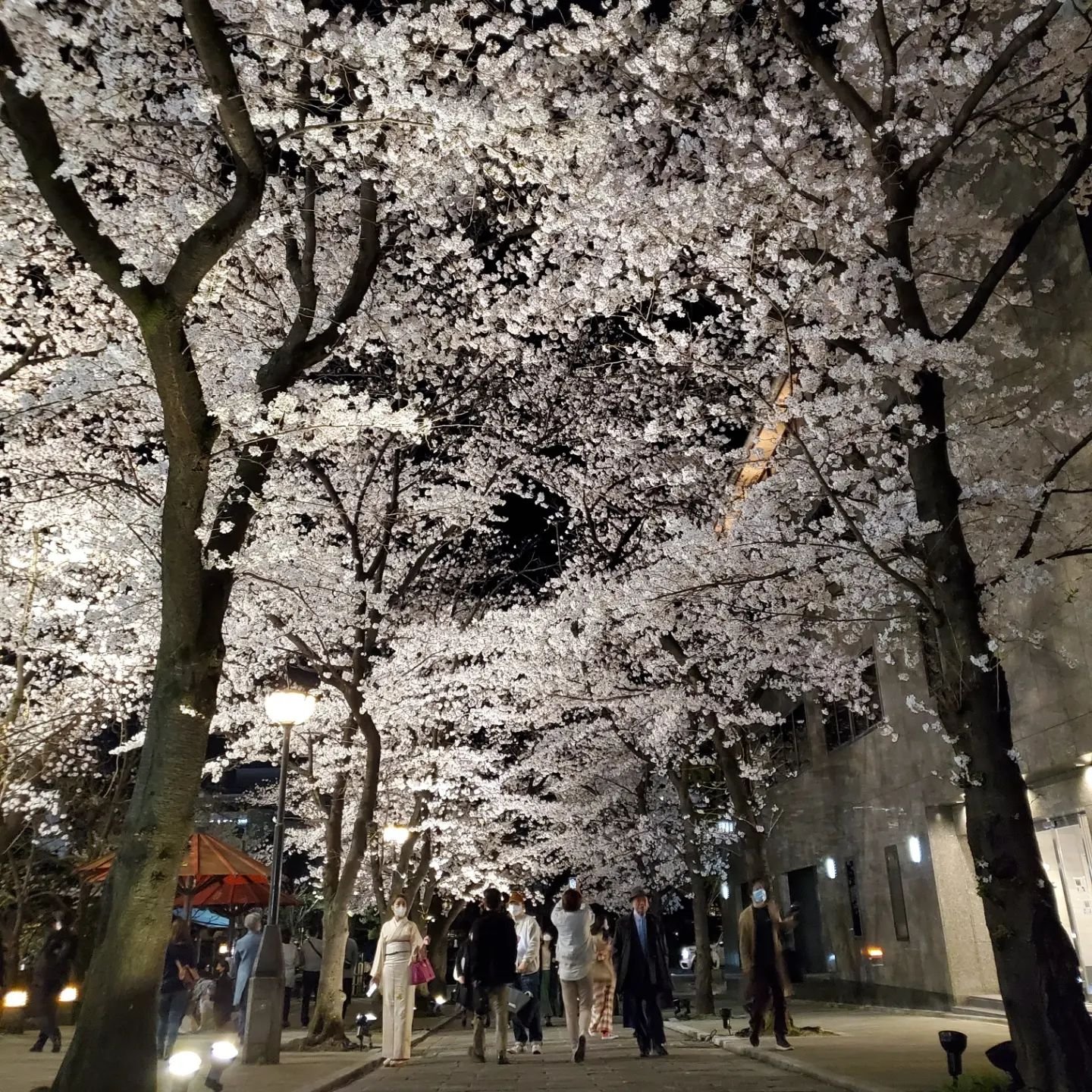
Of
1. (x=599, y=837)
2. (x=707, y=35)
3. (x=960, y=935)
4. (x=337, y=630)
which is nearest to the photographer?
(x=707, y=35)

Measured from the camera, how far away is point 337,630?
17.3 metres

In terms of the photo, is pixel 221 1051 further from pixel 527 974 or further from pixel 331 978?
pixel 331 978

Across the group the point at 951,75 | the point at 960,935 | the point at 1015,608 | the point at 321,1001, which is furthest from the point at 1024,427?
the point at 321,1001

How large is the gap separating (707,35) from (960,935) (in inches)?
601

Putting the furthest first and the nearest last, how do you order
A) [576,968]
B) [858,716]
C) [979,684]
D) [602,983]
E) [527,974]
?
[858,716], [602,983], [527,974], [576,968], [979,684]

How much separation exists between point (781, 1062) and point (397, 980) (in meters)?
4.88

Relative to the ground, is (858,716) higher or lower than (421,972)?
higher

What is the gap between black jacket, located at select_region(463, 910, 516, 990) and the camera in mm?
11516

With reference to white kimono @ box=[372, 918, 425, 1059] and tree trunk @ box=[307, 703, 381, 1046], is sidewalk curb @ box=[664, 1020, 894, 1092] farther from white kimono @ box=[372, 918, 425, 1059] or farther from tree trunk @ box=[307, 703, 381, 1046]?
tree trunk @ box=[307, 703, 381, 1046]

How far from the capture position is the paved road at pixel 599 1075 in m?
8.65

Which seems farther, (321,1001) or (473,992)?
(321,1001)

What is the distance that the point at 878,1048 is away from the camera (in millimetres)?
10656

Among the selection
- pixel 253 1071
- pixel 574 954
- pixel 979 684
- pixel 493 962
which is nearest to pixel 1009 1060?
pixel 979 684

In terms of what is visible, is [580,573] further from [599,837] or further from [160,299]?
[599,837]
